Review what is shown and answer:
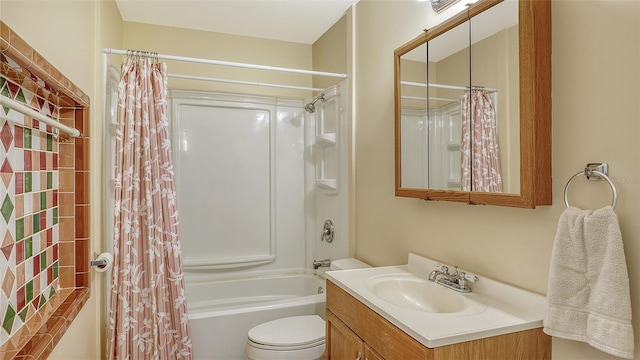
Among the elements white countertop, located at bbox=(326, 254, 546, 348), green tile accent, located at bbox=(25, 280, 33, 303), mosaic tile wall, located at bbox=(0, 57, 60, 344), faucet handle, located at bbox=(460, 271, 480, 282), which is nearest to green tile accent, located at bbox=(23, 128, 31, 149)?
mosaic tile wall, located at bbox=(0, 57, 60, 344)

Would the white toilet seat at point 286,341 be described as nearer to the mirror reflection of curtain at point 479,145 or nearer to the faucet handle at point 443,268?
the faucet handle at point 443,268

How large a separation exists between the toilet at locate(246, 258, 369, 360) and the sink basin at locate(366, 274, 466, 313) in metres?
0.61

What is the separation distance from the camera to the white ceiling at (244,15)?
2457 millimetres

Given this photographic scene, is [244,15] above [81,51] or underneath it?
above

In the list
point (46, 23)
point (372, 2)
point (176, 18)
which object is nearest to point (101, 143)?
point (46, 23)

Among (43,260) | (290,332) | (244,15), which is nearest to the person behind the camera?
(43,260)

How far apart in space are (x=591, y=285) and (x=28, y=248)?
1.70m

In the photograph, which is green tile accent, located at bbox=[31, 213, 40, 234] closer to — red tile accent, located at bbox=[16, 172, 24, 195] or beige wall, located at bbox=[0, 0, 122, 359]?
red tile accent, located at bbox=[16, 172, 24, 195]

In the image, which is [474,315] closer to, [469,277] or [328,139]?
[469,277]

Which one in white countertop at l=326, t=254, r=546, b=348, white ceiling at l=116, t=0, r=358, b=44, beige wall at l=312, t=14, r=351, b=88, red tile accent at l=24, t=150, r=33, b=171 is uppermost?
white ceiling at l=116, t=0, r=358, b=44

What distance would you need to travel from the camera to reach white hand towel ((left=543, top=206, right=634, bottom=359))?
89cm

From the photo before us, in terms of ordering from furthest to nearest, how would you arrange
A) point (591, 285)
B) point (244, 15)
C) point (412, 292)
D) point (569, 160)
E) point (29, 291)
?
point (244, 15), point (412, 292), point (29, 291), point (569, 160), point (591, 285)

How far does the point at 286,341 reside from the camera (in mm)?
1918

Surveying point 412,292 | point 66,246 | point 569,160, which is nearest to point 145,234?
point 66,246
